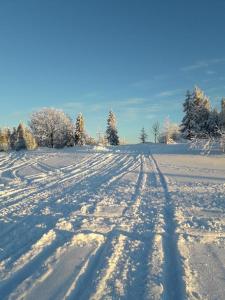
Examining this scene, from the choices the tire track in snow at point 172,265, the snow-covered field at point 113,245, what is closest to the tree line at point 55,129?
the snow-covered field at point 113,245

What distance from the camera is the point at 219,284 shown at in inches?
189

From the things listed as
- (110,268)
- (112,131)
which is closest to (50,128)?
(112,131)

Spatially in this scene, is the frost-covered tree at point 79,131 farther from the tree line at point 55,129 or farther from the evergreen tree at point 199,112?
the evergreen tree at point 199,112

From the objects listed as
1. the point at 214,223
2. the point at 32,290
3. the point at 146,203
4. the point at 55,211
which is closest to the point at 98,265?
the point at 32,290

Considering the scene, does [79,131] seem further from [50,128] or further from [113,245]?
[113,245]

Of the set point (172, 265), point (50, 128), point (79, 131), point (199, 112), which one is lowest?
point (172, 265)

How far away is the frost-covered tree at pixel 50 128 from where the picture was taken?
220 feet

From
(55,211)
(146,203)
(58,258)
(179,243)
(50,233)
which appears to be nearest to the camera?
(58,258)

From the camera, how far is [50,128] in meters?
67.1

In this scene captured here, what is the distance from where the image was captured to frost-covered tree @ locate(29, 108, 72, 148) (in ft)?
220

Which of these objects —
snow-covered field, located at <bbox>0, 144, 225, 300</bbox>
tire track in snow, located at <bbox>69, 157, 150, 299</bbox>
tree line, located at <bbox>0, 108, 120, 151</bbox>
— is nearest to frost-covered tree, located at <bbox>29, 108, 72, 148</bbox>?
tree line, located at <bbox>0, 108, 120, 151</bbox>

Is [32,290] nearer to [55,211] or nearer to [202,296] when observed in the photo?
[202,296]

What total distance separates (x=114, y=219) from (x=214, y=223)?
2.39 metres

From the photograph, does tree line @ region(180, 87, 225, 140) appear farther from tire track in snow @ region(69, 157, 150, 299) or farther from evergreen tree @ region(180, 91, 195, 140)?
tire track in snow @ region(69, 157, 150, 299)
